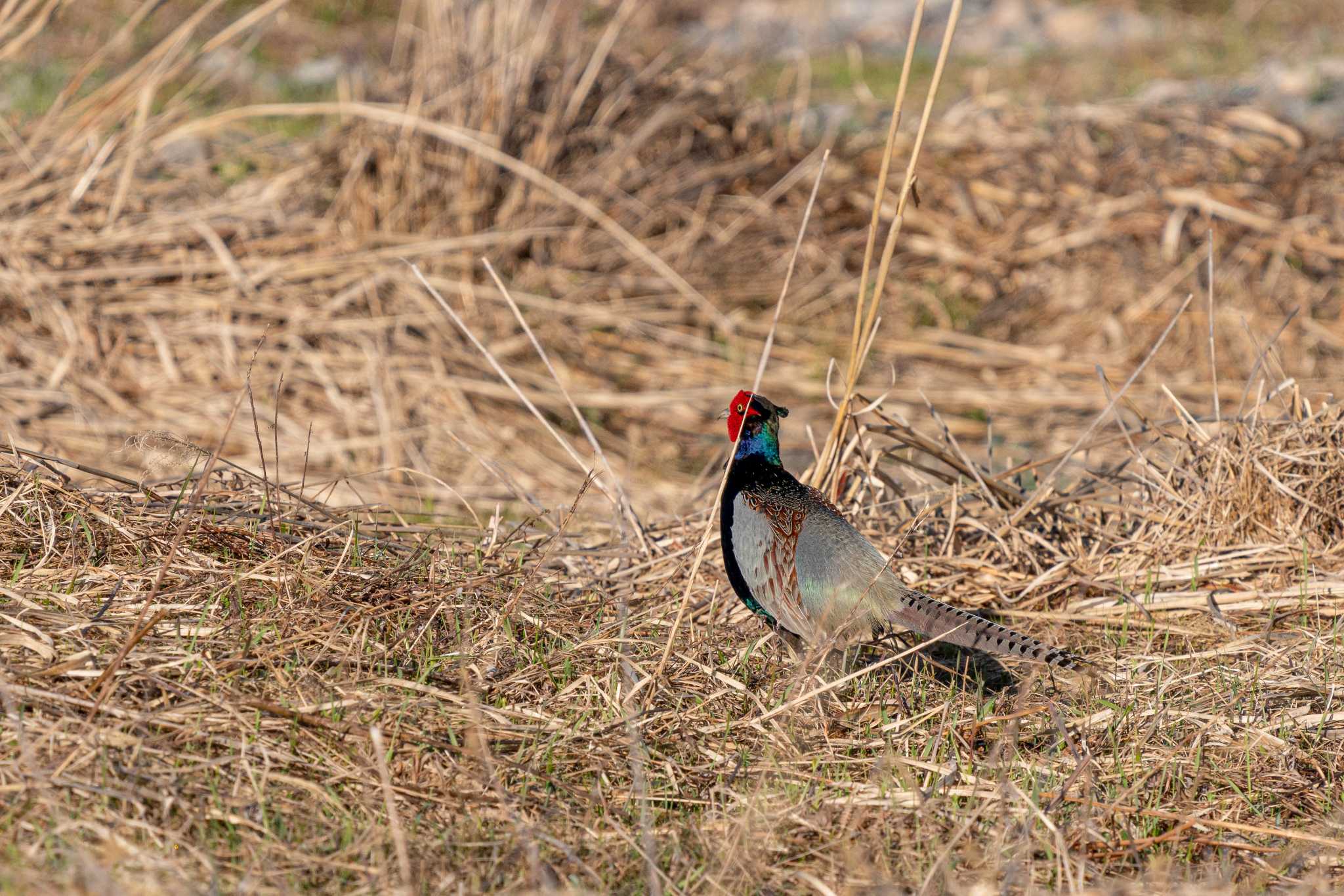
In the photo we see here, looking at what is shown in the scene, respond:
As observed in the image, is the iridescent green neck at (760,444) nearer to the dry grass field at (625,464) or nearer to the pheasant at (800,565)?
the pheasant at (800,565)

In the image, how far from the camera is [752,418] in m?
2.84

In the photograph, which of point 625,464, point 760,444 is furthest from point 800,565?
point 625,464

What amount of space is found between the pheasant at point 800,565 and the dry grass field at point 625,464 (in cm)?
16

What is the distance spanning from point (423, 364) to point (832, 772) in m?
3.28

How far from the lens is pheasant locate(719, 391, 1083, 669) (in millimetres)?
2664

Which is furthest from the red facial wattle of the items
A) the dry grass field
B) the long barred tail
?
the long barred tail

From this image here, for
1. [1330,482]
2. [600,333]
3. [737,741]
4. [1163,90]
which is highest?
[1163,90]

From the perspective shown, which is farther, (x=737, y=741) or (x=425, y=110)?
(x=425, y=110)

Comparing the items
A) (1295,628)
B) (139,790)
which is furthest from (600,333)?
(139,790)

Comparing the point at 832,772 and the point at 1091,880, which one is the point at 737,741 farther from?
the point at 1091,880

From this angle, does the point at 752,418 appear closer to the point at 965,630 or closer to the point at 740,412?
the point at 740,412

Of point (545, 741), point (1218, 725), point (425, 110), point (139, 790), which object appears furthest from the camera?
point (425, 110)

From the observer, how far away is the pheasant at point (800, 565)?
105 inches

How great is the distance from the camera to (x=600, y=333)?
5.89 metres
